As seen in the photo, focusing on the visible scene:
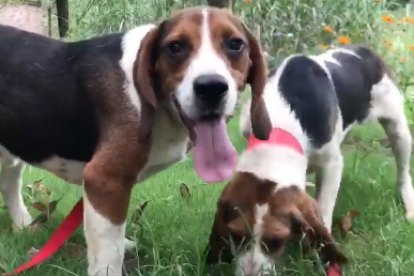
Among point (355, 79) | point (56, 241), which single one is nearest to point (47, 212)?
point (56, 241)

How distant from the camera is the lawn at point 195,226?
12.1 feet

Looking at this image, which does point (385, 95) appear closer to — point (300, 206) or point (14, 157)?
point (300, 206)

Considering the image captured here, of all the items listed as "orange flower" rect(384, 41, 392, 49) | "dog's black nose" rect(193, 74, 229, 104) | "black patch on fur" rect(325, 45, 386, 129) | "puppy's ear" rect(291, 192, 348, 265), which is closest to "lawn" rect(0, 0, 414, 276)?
"puppy's ear" rect(291, 192, 348, 265)

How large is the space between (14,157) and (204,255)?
1141 millimetres

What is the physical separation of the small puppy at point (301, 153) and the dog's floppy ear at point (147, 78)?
0.64 metres

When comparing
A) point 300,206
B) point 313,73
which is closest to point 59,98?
point 300,206

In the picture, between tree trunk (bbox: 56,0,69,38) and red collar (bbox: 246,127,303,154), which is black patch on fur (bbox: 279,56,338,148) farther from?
tree trunk (bbox: 56,0,69,38)

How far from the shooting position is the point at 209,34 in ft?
10.3

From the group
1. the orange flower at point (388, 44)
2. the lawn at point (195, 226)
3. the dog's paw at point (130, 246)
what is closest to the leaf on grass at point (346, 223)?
the lawn at point (195, 226)

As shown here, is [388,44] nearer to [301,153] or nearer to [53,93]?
[301,153]

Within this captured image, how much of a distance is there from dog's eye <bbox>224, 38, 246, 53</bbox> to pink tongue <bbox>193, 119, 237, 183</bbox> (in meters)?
0.31

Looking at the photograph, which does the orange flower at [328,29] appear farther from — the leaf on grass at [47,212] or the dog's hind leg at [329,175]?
the leaf on grass at [47,212]

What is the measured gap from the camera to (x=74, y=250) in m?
4.02

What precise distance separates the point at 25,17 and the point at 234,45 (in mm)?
7338
